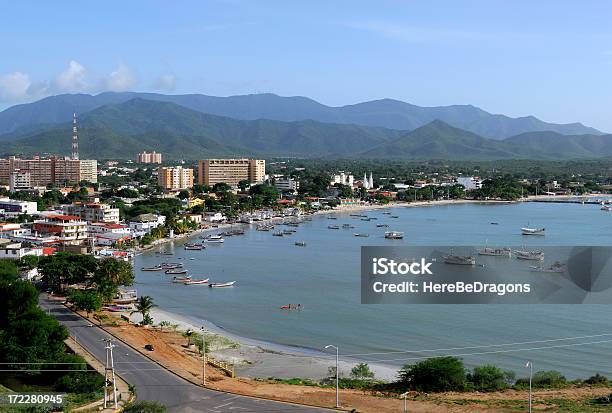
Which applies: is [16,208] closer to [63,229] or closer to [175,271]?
[63,229]

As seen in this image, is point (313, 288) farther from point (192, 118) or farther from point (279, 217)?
point (192, 118)

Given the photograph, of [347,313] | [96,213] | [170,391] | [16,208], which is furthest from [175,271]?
[16,208]

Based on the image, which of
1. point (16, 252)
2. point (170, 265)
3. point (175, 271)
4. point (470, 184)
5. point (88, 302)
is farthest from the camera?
point (470, 184)

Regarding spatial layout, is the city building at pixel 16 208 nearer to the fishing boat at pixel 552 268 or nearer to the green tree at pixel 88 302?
the green tree at pixel 88 302

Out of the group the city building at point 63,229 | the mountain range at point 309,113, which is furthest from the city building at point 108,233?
the mountain range at point 309,113

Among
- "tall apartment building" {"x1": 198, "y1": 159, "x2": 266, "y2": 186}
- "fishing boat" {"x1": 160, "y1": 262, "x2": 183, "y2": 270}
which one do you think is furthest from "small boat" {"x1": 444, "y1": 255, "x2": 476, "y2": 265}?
"tall apartment building" {"x1": 198, "y1": 159, "x2": 266, "y2": 186}

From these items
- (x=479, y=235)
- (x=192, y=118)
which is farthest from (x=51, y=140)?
(x=479, y=235)

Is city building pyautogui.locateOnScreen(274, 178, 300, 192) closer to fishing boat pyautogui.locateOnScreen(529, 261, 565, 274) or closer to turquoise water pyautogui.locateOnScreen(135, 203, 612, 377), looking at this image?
turquoise water pyautogui.locateOnScreen(135, 203, 612, 377)
